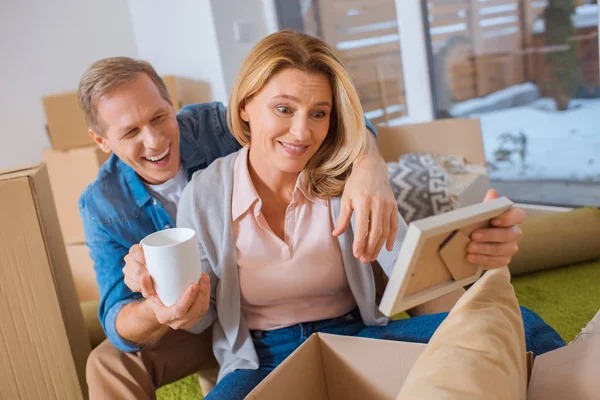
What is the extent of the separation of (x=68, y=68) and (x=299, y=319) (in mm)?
2535

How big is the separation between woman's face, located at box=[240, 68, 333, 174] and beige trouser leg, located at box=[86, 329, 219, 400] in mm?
543

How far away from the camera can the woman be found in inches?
47.8

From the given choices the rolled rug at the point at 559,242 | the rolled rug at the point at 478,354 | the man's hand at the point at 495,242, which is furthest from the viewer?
the rolled rug at the point at 559,242

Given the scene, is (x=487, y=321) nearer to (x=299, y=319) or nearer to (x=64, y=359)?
(x=299, y=319)

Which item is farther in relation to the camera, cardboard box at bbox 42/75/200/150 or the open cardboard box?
cardboard box at bbox 42/75/200/150

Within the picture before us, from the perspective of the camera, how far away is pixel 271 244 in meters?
1.27

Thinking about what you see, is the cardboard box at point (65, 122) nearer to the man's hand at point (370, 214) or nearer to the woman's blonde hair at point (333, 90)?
the woman's blonde hair at point (333, 90)

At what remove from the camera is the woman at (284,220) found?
1214 millimetres

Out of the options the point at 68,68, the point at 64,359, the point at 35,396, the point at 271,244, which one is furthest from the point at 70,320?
the point at 68,68

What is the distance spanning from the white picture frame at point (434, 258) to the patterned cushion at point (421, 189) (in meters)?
1.38

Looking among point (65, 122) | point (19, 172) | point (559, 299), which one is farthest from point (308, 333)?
point (65, 122)

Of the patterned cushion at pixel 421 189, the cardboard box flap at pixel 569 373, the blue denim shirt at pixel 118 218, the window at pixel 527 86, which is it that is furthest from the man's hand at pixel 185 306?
the window at pixel 527 86

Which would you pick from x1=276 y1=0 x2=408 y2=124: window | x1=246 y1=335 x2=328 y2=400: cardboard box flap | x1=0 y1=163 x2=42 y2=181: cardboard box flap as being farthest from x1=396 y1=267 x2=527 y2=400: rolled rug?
x1=276 y1=0 x2=408 y2=124: window

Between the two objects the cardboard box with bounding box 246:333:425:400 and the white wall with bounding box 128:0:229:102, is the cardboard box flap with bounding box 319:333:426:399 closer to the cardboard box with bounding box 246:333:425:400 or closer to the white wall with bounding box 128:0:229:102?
the cardboard box with bounding box 246:333:425:400
